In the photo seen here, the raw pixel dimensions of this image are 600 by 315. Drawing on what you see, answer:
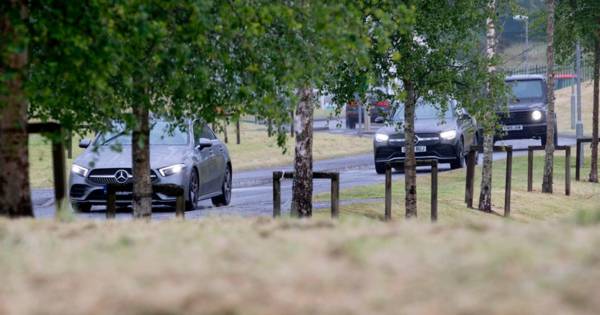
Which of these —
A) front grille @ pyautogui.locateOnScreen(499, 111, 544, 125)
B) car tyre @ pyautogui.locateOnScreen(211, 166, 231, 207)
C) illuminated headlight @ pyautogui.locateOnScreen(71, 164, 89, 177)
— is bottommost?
car tyre @ pyautogui.locateOnScreen(211, 166, 231, 207)

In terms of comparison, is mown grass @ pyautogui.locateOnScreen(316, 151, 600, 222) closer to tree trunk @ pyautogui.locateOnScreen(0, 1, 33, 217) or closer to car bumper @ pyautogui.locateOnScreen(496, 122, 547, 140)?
car bumper @ pyautogui.locateOnScreen(496, 122, 547, 140)

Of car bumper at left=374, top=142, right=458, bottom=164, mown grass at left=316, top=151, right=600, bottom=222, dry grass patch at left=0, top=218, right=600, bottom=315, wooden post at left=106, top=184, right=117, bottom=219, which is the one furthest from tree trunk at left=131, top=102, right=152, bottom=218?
car bumper at left=374, top=142, right=458, bottom=164

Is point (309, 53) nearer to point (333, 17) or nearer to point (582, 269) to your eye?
point (333, 17)

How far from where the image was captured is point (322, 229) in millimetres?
8492

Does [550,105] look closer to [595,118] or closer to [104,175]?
[595,118]

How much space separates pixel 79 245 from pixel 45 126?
13.9 feet

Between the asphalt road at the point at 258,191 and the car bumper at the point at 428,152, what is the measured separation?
0.51 m

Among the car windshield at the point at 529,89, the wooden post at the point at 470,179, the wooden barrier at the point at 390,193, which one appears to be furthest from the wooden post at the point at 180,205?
the car windshield at the point at 529,89

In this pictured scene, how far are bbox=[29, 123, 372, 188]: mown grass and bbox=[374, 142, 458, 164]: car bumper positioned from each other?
4.59 meters

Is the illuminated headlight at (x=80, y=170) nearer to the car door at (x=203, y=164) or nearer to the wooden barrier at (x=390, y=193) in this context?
the car door at (x=203, y=164)

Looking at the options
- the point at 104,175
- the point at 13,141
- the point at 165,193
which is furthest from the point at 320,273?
the point at 104,175

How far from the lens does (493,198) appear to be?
2719cm

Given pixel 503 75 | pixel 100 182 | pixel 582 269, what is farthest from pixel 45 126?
pixel 503 75

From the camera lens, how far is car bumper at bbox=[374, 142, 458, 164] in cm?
3105
